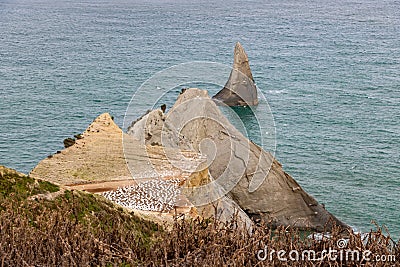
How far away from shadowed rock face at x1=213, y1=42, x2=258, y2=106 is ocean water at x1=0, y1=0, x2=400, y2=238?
1.52 meters

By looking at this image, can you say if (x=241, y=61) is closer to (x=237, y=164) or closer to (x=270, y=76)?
(x=270, y=76)

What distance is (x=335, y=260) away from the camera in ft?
19.5

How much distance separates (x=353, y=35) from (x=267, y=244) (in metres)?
60.8

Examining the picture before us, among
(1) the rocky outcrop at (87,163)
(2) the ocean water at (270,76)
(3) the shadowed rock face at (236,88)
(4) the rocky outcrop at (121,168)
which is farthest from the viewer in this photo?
(3) the shadowed rock face at (236,88)

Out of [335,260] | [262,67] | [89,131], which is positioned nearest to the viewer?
[335,260]

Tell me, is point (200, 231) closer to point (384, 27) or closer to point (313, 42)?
point (313, 42)

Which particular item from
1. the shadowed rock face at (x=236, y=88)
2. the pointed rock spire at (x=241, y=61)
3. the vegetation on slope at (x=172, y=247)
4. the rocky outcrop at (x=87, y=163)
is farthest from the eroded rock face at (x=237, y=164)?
the pointed rock spire at (x=241, y=61)

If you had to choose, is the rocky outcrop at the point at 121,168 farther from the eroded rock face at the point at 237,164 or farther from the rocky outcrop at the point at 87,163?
the eroded rock face at the point at 237,164

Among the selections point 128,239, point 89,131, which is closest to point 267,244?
point 128,239

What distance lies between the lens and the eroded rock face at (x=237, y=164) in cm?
1956

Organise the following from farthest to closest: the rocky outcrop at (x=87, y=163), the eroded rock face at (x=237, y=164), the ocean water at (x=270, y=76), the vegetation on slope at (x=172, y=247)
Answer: the ocean water at (x=270, y=76) < the eroded rock face at (x=237, y=164) < the rocky outcrop at (x=87, y=163) < the vegetation on slope at (x=172, y=247)

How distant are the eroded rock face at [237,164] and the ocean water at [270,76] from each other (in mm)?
3587

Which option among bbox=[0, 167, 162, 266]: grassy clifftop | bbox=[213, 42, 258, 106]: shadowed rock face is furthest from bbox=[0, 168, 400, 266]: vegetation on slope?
bbox=[213, 42, 258, 106]: shadowed rock face

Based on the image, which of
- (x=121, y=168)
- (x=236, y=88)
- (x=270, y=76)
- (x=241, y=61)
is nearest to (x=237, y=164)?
(x=121, y=168)
